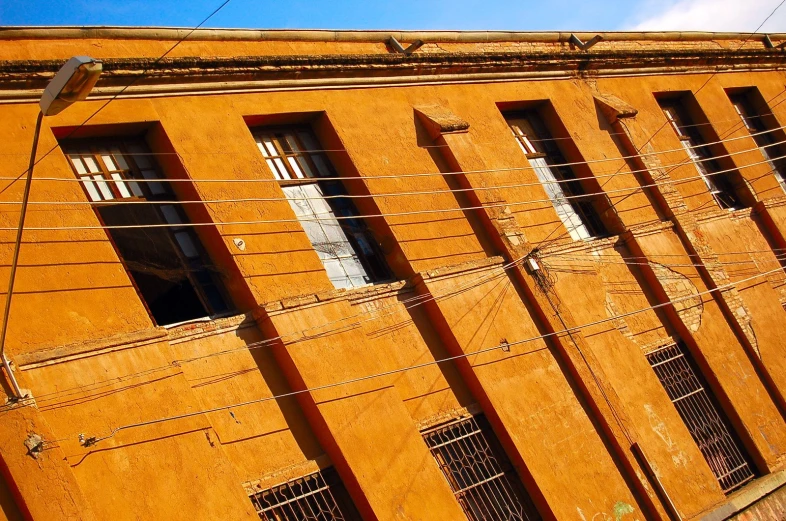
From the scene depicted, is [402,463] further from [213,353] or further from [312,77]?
[312,77]

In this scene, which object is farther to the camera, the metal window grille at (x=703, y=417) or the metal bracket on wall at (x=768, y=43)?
the metal bracket on wall at (x=768, y=43)

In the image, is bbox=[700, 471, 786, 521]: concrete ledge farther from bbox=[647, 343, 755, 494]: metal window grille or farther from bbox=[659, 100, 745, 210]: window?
bbox=[659, 100, 745, 210]: window

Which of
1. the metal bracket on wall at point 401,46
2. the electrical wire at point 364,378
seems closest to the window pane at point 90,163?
the electrical wire at point 364,378

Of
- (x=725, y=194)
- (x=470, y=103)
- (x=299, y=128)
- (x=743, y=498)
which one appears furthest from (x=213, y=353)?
(x=725, y=194)

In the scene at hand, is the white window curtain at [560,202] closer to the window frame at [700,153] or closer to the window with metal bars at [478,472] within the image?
the window frame at [700,153]

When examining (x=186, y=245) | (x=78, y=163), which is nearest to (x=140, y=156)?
(x=78, y=163)

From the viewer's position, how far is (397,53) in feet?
37.7

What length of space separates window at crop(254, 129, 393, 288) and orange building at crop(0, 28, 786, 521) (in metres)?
0.03

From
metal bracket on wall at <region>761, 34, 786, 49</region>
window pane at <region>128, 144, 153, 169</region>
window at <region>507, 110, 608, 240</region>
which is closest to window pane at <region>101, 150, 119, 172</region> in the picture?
window pane at <region>128, 144, 153, 169</region>

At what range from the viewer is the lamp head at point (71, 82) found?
5484 millimetres

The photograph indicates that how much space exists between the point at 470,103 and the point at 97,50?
5208 mm

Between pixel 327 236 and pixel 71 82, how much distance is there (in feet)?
15.9

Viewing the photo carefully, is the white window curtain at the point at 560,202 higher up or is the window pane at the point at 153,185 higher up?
the window pane at the point at 153,185

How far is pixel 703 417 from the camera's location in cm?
1157
